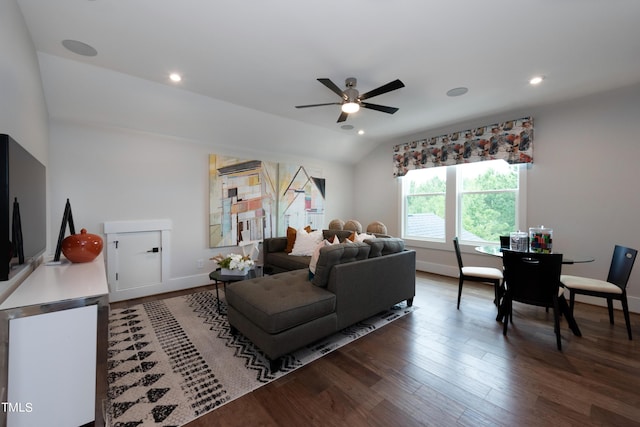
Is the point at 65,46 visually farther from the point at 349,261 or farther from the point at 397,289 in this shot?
the point at 397,289

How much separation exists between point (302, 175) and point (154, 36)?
3.57 m

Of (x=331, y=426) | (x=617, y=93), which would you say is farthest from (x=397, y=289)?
(x=617, y=93)

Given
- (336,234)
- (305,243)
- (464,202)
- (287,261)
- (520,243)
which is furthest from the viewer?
(464,202)

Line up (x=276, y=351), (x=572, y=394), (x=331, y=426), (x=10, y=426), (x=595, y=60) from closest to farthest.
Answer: (x=10, y=426), (x=331, y=426), (x=572, y=394), (x=276, y=351), (x=595, y=60)

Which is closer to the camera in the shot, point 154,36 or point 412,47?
point 154,36

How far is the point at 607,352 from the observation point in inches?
90.4

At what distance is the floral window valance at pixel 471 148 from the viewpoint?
388 cm

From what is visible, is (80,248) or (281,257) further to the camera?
(281,257)

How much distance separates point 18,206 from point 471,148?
207 inches

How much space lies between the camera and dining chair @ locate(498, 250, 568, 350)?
242cm

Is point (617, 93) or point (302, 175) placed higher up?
point (617, 93)

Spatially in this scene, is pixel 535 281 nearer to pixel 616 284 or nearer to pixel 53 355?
pixel 616 284

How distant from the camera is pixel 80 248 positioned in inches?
82.8

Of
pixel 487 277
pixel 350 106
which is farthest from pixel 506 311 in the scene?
pixel 350 106
